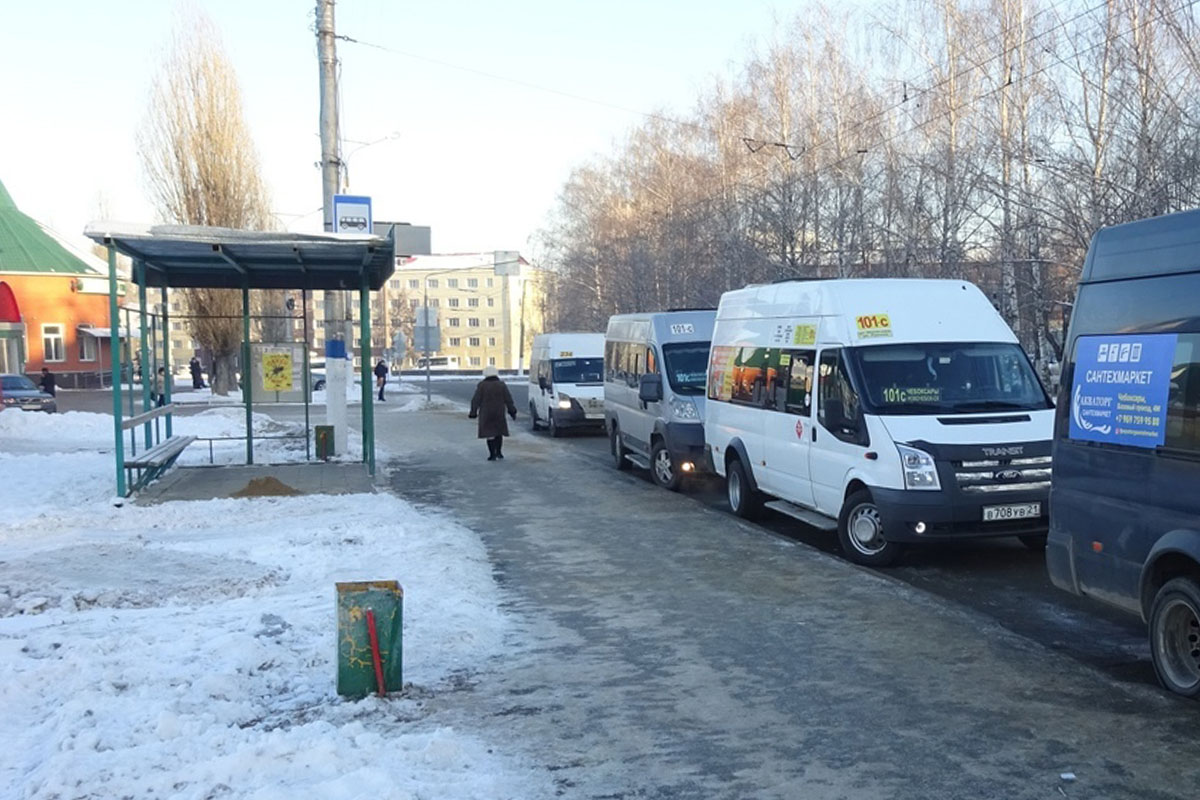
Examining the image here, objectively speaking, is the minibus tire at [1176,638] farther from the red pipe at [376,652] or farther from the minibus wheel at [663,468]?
the minibus wheel at [663,468]

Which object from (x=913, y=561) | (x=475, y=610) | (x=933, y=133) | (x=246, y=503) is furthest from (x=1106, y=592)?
(x=933, y=133)

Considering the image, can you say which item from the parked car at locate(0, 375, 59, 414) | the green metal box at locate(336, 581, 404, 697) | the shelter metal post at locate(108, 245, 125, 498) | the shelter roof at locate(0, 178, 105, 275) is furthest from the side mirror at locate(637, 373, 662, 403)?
the shelter roof at locate(0, 178, 105, 275)

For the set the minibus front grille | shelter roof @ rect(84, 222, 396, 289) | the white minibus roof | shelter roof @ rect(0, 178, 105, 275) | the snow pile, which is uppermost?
shelter roof @ rect(0, 178, 105, 275)

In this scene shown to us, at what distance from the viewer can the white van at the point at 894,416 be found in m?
8.64

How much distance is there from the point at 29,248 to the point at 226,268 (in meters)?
44.4

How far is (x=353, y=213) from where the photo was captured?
17.2 meters

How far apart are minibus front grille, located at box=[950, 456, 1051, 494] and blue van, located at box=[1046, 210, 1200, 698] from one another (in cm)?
213

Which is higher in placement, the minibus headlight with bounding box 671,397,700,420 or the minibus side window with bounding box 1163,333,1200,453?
the minibus side window with bounding box 1163,333,1200,453

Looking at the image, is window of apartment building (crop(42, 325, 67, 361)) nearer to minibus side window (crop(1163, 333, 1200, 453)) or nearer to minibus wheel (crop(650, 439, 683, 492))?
minibus wheel (crop(650, 439, 683, 492))

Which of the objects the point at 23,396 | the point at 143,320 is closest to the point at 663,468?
the point at 143,320

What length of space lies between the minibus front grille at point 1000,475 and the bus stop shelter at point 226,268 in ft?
24.2

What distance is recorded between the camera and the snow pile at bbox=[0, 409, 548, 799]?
4523 millimetres

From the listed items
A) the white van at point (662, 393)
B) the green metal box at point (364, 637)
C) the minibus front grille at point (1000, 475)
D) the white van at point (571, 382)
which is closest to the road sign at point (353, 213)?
the white van at point (662, 393)

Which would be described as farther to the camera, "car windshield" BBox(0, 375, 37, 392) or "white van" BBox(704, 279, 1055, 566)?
"car windshield" BBox(0, 375, 37, 392)
